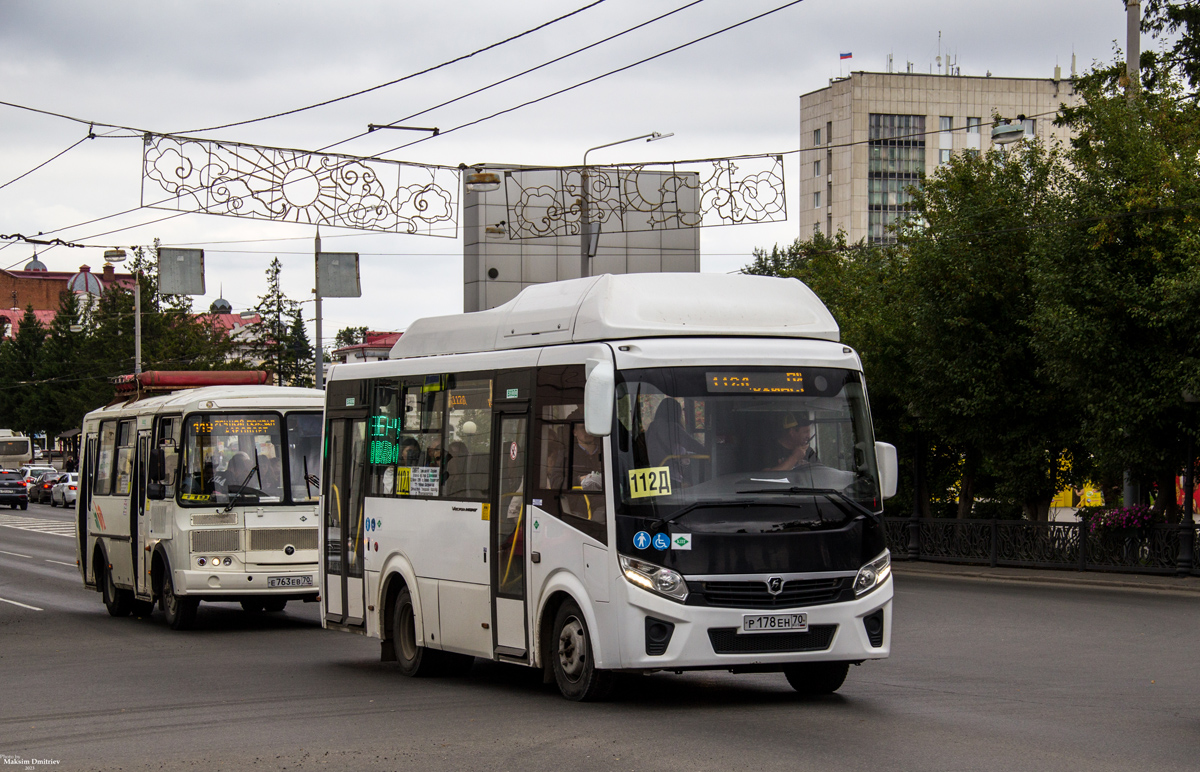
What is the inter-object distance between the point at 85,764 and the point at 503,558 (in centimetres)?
371

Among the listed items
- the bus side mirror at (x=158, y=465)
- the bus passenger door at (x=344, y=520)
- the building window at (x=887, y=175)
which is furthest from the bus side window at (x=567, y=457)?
the building window at (x=887, y=175)

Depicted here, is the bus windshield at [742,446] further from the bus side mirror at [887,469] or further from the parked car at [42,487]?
the parked car at [42,487]

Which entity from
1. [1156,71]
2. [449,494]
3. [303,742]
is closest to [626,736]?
[303,742]

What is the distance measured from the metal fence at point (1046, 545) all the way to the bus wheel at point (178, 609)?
10.2 metres

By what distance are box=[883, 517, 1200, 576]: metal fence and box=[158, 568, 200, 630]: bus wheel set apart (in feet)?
33.4

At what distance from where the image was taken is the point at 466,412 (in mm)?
12117

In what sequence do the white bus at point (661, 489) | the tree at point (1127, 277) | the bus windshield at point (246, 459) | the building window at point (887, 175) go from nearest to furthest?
the white bus at point (661, 489)
the bus windshield at point (246, 459)
the tree at point (1127, 277)
the building window at point (887, 175)

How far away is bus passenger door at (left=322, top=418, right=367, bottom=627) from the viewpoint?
13859mm

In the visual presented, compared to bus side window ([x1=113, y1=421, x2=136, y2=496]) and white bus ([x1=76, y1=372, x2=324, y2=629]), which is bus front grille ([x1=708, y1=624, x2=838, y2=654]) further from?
bus side window ([x1=113, y1=421, x2=136, y2=496])

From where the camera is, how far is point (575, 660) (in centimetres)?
1048

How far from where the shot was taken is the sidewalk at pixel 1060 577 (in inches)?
916

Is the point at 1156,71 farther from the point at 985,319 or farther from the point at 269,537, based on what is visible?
the point at 269,537

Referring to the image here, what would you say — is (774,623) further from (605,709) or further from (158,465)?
(158,465)

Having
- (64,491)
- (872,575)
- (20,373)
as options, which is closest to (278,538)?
(872,575)
